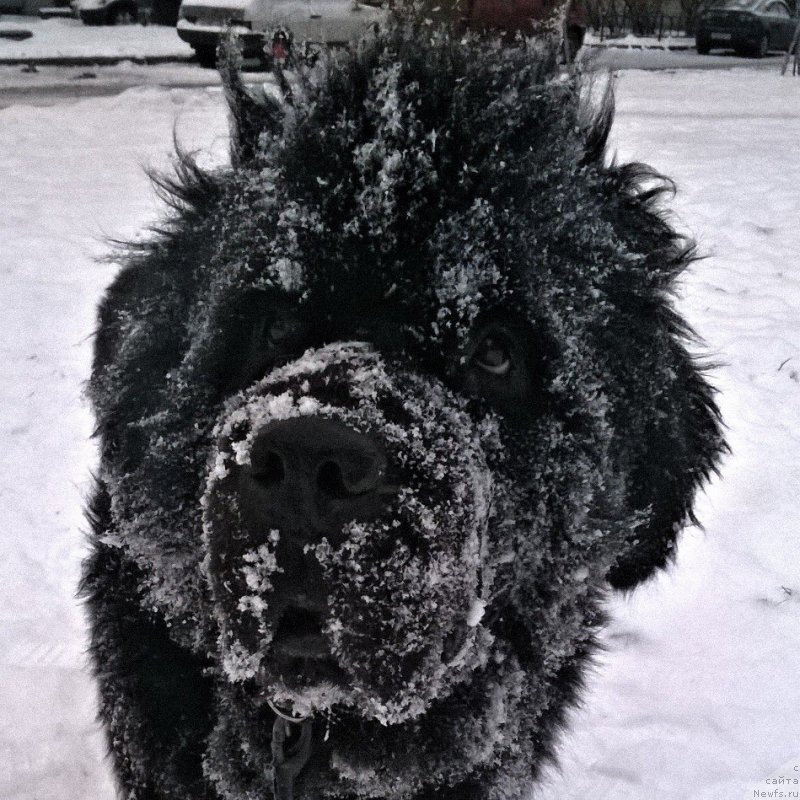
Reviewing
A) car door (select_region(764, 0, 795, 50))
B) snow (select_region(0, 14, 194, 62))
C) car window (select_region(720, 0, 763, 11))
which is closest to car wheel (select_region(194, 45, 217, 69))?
snow (select_region(0, 14, 194, 62))

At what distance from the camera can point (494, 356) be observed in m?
1.87

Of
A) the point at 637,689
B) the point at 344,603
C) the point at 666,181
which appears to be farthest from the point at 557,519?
the point at 637,689

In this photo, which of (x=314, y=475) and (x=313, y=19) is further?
(x=313, y=19)

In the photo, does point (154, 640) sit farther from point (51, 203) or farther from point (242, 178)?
point (51, 203)

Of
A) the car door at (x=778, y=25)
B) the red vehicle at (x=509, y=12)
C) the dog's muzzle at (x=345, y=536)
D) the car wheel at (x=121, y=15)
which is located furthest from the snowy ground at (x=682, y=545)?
the car wheel at (x=121, y=15)

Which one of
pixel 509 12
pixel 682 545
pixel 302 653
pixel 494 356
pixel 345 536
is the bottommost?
pixel 682 545

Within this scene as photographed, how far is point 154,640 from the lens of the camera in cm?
209

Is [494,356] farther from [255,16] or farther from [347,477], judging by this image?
[255,16]

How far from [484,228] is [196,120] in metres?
8.14

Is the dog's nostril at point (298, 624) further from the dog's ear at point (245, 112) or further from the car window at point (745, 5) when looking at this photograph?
the car window at point (745, 5)

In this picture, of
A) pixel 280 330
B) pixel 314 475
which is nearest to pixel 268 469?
pixel 314 475

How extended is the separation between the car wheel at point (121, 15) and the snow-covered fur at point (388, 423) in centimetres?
2253

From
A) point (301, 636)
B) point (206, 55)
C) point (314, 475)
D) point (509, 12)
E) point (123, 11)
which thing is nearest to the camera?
point (314, 475)

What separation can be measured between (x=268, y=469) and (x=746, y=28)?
71.3 feet
